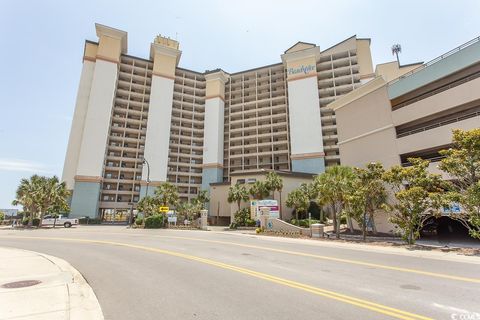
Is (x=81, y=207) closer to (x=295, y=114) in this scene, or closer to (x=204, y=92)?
(x=204, y=92)

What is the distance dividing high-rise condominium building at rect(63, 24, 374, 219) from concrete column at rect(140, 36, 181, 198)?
0.28m

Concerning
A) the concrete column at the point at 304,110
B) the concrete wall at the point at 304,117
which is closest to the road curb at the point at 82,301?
the concrete column at the point at 304,110

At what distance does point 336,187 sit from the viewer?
988 inches

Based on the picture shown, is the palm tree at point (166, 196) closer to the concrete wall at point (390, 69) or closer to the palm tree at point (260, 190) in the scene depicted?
the palm tree at point (260, 190)

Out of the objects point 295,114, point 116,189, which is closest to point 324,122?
point 295,114

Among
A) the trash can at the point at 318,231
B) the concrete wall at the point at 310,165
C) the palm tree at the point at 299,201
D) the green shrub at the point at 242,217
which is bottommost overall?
the trash can at the point at 318,231

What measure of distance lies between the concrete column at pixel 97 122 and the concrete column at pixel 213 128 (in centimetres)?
2694

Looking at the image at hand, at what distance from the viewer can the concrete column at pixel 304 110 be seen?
2514 inches

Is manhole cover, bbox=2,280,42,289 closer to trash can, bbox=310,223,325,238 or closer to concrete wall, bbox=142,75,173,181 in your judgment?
trash can, bbox=310,223,325,238

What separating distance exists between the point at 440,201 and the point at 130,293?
19.1 m

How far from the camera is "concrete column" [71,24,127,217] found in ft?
193

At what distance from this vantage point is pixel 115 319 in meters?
5.12

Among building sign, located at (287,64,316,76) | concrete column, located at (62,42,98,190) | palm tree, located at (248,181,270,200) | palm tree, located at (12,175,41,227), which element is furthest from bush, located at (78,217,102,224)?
building sign, located at (287,64,316,76)

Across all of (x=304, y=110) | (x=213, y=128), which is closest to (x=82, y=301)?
(x=304, y=110)
